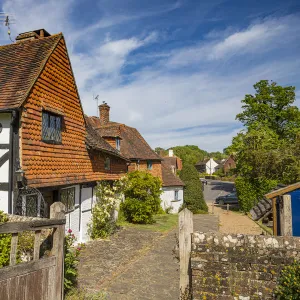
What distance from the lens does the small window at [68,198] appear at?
11.5 meters

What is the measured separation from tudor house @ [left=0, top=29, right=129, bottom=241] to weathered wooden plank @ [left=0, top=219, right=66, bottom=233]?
381 centimetres

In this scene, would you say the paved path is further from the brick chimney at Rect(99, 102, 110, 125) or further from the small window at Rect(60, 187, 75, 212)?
the brick chimney at Rect(99, 102, 110, 125)

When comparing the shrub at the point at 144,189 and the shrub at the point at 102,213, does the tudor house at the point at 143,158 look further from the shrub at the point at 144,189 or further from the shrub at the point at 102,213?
the shrub at the point at 102,213

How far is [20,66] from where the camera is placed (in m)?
10.7

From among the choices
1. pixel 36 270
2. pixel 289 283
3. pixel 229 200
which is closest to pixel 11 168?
pixel 36 270

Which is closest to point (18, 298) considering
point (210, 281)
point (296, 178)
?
point (210, 281)

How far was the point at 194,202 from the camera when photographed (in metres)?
27.7

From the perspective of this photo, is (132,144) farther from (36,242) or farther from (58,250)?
(36,242)

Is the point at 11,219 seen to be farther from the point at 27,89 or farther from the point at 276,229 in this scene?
the point at 276,229

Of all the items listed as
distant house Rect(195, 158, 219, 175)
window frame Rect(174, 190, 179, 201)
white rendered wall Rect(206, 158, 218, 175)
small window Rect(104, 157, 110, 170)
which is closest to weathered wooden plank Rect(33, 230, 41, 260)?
small window Rect(104, 157, 110, 170)

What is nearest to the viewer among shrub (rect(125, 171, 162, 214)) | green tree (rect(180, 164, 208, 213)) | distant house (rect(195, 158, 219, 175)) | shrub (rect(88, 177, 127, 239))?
shrub (rect(88, 177, 127, 239))

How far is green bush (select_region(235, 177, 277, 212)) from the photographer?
81.9 feet

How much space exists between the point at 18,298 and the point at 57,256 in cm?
101

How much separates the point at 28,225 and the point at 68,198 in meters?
7.49
